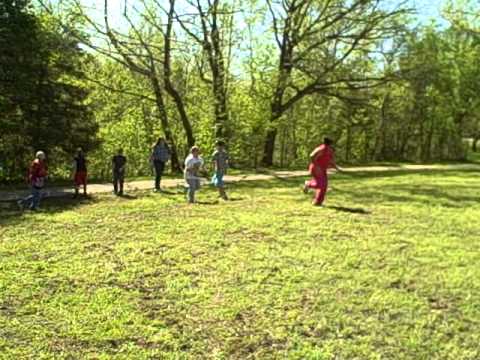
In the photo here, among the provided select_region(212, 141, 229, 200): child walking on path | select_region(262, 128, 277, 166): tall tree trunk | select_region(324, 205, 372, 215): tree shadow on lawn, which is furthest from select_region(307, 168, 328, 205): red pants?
select_region(262, 128, 277, 166): tall tree trunk

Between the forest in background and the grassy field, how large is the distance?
912 cm

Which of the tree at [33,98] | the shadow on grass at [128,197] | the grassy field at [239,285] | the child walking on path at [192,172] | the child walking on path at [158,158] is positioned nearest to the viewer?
the grassy field at [239,285]

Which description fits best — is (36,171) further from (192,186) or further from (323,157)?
(323,157)

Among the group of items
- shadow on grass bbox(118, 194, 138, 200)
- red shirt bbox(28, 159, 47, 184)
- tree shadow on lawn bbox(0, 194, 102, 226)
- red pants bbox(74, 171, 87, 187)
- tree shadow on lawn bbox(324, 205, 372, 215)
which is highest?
red shirt bbox(28, 159, 47, 184)

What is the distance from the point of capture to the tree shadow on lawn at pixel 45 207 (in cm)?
1372

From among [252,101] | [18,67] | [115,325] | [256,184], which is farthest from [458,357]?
[252,101]

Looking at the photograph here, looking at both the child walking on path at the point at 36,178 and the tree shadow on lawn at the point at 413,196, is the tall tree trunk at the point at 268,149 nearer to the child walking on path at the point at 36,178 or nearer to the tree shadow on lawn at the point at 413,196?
the tree shadow on lawn at the point at 413,196

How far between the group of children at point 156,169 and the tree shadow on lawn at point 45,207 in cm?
29

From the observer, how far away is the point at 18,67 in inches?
844

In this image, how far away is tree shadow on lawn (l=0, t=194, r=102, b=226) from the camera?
1372 cm

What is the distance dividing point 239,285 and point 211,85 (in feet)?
79.5

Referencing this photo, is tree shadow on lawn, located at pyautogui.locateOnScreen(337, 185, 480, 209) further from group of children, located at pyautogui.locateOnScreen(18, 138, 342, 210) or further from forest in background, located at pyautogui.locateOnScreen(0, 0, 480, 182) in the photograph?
forest in background, located at pyautogui.locateOnScreen(0, 0, 480, 182)

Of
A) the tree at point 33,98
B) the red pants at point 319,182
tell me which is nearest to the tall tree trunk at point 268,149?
the tree at point 33,98

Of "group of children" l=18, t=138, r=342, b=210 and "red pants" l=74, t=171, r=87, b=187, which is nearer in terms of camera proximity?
"group of children" l=18, t=138, r=342, b=210
